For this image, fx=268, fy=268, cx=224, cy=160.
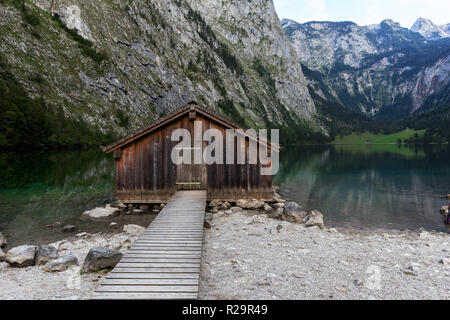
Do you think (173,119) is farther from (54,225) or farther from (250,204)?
(54,225)

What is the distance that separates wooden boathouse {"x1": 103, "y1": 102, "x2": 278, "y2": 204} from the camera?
18781 mm

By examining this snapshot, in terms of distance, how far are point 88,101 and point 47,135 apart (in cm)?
2555

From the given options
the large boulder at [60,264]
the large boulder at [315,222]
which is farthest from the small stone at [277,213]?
the large boulder at [60,264]

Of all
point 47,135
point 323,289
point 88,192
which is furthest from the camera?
point 47,135

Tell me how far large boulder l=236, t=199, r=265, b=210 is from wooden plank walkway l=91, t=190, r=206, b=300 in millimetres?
7258

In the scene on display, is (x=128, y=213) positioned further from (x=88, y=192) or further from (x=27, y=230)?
(x=88, y=192)

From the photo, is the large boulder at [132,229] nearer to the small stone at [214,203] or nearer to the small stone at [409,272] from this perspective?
the small stone at [214,203]

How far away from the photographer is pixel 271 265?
9.16 m

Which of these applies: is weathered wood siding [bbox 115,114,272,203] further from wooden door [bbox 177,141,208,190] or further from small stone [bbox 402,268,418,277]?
small stone [bbox 402,268,418,277]

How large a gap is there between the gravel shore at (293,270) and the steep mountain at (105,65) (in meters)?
80.4

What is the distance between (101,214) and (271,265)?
13.4 m

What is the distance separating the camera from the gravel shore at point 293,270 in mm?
7258

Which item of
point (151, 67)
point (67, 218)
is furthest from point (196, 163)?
point (151, 67)

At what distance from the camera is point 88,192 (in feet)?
86.9
